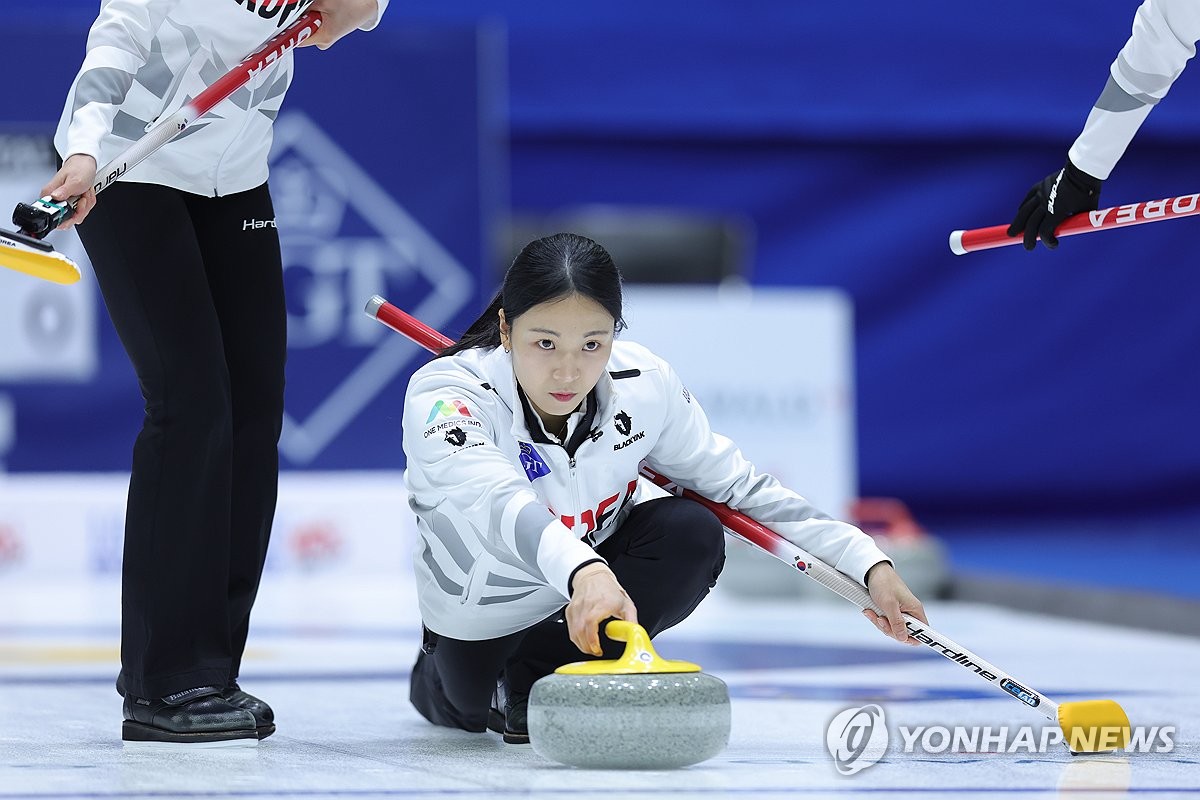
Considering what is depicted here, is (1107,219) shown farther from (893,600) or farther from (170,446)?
(170,446)

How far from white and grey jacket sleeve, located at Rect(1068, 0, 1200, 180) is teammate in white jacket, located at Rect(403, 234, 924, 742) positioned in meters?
0.65

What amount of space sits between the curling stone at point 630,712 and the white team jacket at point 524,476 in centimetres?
26

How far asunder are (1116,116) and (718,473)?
76 centimetres

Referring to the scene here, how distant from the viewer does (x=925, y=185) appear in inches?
308

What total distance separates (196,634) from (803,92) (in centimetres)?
566

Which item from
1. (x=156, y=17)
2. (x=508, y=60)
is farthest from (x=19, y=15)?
(x=156, y=17)

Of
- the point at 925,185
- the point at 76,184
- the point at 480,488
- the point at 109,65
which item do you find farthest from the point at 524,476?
the point at 925,185

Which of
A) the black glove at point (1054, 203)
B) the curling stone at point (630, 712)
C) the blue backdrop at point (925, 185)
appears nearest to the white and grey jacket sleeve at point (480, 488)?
the curling stone at point (630, 712)

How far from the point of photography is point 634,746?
6.24 ft

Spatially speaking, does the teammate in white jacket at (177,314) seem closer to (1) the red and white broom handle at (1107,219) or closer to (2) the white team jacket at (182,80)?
(2) the white team jacket at (182,80)

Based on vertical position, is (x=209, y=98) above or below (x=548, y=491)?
above

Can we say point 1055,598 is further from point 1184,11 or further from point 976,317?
point 976,317

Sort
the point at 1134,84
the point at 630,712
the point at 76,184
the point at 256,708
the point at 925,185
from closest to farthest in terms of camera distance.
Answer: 1. the point at 630,712
2. the point at 76,184
3. the point at 256,708
4. the point at 1134,84
5. the point at 925,185

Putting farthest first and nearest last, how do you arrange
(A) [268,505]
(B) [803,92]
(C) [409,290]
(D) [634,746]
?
1. (B) [803,92]
2. (C) [409,290]
3. (A) [268,505]
4. (D) [634,746]
